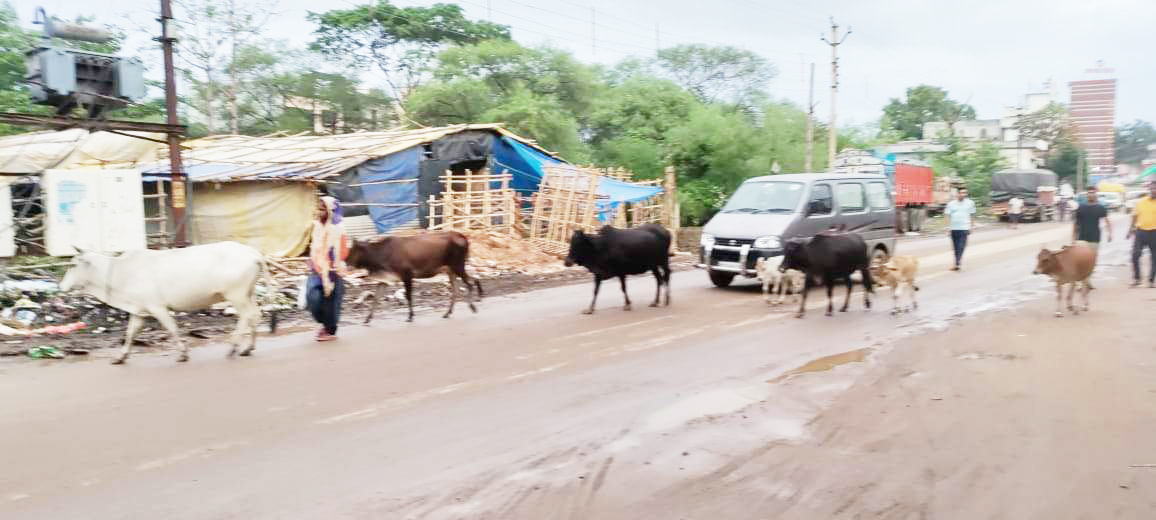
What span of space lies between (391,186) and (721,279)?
32.2 feet

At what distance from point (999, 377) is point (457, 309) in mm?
7393

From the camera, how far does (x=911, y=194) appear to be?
3291 cm

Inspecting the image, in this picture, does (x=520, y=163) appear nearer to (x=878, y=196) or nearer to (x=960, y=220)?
(x=878, y=196)

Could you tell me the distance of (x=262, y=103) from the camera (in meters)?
37.0

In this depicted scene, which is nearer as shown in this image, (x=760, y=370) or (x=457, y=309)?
(x=760, y=370)

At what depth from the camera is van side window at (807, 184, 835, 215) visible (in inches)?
529

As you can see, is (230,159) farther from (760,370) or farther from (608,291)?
(760,370)

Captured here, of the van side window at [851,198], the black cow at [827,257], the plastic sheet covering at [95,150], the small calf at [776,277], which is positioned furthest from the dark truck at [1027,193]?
the plastic sheet covering at [95,150]

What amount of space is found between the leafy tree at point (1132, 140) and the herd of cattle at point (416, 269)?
114 metres

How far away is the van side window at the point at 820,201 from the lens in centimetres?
1345

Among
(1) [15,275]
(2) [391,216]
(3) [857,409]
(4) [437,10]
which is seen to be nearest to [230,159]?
(2) [391,216]

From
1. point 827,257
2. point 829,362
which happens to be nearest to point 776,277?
point 827,257

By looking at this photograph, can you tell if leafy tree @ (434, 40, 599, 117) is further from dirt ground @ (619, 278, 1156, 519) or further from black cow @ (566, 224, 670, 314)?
dirt ground @ (619, 278, 1156, 519)

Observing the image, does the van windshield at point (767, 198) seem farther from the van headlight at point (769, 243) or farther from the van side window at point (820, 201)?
the van headlight at point (769, 243)
